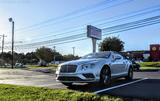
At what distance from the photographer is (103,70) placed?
20.9 ft

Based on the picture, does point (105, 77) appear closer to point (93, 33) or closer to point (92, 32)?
point (92, 32)

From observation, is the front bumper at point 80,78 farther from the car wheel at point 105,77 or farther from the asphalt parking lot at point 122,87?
the car wheel at point 105,77

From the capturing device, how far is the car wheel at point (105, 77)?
6.23 meters

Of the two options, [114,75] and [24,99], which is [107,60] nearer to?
[114,75]

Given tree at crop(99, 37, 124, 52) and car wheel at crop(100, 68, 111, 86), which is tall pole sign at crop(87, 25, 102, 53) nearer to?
tree at crop(99, 37, 124, 52)

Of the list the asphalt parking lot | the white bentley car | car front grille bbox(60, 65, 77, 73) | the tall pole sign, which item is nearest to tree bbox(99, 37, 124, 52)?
the tall pole sign

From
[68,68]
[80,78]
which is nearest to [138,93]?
[80,78]

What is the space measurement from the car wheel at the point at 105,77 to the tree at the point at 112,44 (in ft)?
103

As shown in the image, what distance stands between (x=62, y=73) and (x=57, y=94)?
1.64 metres

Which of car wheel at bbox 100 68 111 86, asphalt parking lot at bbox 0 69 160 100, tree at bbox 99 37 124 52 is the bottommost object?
asphalt parking lot at bbox 0 69 160 100

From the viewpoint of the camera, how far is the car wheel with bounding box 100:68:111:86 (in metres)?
6.23

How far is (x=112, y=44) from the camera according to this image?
37531mm

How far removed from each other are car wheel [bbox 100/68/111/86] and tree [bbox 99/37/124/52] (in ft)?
103

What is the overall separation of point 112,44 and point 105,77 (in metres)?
31.8
